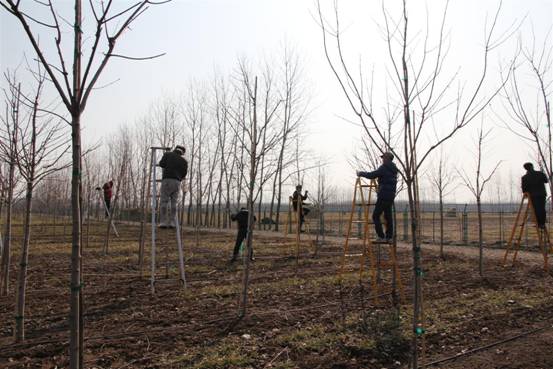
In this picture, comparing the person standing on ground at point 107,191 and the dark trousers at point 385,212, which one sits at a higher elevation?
the person standing on ground at point 107,191

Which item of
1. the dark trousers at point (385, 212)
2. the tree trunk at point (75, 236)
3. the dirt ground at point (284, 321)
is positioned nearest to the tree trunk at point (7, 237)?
the dirt ground at point (284, 321)

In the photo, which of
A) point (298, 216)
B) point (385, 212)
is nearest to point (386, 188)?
point (385, 212)

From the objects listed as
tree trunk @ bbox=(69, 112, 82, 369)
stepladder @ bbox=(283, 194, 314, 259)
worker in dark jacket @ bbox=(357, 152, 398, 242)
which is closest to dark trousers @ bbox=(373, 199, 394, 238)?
worker in dark jacket @ bbox=(357, 152, 398, 242)

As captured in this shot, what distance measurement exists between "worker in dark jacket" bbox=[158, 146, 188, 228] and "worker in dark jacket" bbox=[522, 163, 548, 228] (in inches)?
273

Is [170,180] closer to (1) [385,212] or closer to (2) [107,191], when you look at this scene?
(1) [385,212]

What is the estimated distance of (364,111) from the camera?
3047 mm

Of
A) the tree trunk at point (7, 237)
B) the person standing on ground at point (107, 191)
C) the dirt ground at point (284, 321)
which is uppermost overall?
the person standing on ground at point (107, 191)

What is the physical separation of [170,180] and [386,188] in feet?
11.1

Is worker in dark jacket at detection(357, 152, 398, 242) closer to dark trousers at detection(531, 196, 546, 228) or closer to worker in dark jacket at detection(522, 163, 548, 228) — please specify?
worker in dark jacket at detection(522, 163, 548, 228)

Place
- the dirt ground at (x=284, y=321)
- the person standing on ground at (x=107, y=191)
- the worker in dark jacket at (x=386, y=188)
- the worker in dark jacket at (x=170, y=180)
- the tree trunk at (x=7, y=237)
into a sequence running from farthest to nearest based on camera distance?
1. the person standing on ground at (x=107, y=191)
2. the worker in dark jacket at (x=170, y=180)
3. the worker in dark jacket at (x=386, y=188)
4. the tree trunk at (x=7, y=237)
5. the dirt ground at (x=284, y=321)

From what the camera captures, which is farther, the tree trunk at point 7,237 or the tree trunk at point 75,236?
the tree trunk at point 7,237

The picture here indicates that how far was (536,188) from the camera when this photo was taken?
8.67 metres

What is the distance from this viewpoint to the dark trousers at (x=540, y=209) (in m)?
8.68

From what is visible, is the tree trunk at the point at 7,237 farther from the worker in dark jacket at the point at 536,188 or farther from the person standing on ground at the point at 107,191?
the worker in dark jacket at the point at 536,188
